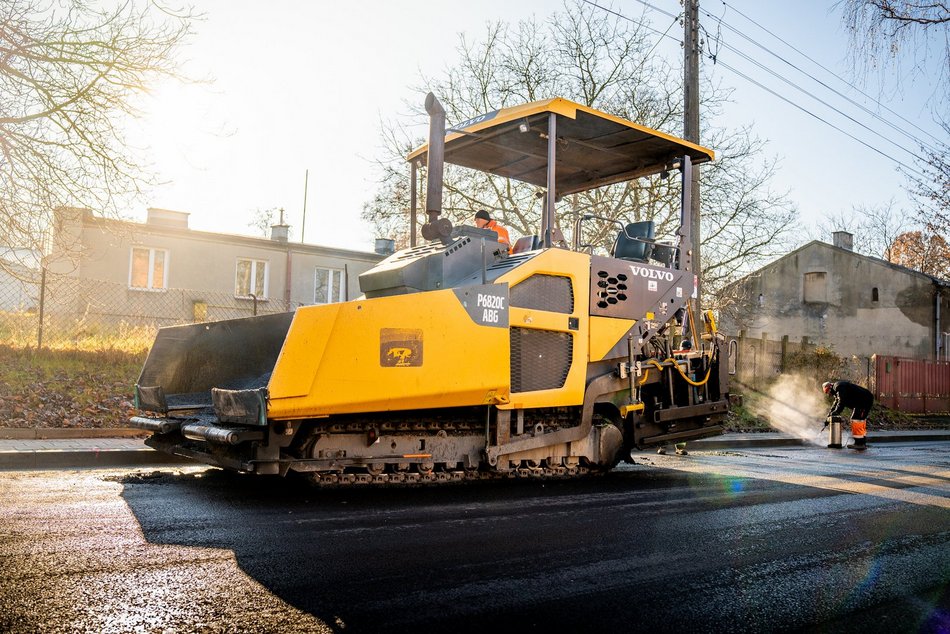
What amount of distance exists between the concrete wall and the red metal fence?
32.5ft

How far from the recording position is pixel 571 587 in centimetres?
365

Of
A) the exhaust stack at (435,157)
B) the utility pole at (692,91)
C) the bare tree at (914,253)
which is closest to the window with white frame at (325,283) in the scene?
the utility pole at (692,91)

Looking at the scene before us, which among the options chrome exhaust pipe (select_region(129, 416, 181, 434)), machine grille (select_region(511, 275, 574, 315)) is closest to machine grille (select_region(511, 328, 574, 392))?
machine grille (select_region(511, 275, 574, 315))

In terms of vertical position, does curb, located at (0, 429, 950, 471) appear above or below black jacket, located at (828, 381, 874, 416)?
below

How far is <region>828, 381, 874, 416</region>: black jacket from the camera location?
13367 millimetres

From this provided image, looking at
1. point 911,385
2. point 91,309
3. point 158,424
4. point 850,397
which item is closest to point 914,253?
point 911,385

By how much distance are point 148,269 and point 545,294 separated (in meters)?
20.0

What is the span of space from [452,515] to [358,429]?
0.97 m

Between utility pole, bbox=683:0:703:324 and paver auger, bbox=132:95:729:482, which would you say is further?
utility pole, bbox=683:0:703:324

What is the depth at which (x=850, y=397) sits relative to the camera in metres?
13.5

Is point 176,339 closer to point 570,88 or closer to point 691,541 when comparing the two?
point 691,541

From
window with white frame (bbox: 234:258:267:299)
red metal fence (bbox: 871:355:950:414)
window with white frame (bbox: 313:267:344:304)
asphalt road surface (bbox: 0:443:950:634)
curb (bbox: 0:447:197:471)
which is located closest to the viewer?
asphalt road surface (bbox: 0:443:950:634)

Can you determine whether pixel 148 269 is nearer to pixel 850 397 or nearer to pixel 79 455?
pixel 79 455

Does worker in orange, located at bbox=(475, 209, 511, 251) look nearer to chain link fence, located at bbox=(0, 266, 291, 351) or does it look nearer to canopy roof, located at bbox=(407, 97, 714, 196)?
canopy roof, located at bbox=(407, 97, 714, 196)
